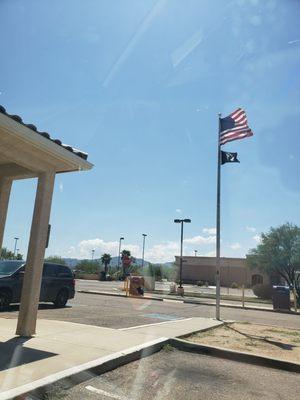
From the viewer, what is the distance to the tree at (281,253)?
3416 cm

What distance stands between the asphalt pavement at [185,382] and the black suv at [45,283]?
7.38 m

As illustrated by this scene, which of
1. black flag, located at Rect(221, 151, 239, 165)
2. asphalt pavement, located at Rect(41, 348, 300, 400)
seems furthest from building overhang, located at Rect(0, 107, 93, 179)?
black flag, located at Rect(221, 151, 239, 165)

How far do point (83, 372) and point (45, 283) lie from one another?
1013 cm

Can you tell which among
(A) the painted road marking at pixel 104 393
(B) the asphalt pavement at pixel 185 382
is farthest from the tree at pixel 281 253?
(A) the painted road marking at pixel 104 393

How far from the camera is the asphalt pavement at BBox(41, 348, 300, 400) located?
539cm

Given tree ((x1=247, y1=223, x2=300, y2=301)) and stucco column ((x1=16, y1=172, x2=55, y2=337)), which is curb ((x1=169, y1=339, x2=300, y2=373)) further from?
tree ((x1=247, y1=223, x2=300, y2=301))

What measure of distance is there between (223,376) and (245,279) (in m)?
71.7

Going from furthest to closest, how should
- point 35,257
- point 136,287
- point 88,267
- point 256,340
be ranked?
point 88,267 < point 136,287 < point 256,340 < point 35,257

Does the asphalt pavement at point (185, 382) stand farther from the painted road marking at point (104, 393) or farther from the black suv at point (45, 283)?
the black suv at point (45, 283)

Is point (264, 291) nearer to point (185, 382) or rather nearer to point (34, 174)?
point (34, 174)

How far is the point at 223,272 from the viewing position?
77.3m

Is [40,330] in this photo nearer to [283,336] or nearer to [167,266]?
[283,336]

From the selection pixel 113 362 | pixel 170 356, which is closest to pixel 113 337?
pixel 170 356

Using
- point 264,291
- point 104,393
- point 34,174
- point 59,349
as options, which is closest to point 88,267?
point 264,291
